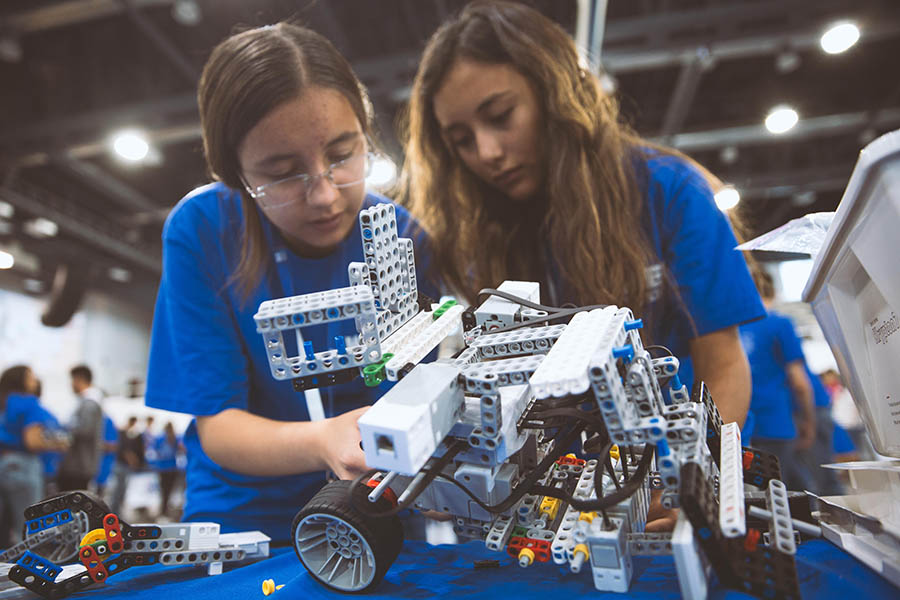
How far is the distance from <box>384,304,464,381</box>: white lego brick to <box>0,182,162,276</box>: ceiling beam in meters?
6.27

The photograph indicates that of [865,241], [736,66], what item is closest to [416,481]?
[865,241]

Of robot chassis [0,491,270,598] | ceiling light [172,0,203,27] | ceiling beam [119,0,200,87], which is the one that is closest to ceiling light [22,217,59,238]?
ceiling beam [119,0,200,87]

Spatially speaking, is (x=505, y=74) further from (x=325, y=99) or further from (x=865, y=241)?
(x=865, y=241)

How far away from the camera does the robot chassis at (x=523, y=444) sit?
0.75m

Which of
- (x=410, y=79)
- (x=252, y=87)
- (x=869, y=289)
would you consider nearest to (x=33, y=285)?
(x=410, y=79)

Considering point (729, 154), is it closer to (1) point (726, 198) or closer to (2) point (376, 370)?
(1) point (726, 198)

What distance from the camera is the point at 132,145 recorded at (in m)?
4.89

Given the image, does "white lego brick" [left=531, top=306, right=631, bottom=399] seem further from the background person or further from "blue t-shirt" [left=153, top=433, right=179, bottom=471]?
"blue t-shirt" [left=153, top=433, right=179, bottom=471]

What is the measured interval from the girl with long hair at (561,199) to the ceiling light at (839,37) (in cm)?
332

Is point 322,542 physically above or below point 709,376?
below

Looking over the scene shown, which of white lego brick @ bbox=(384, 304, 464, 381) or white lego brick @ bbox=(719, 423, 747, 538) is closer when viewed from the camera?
white lego brick @ bbox=(719, 423, 747, 538)

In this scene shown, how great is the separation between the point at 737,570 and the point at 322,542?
2.03ft

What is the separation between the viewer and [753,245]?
106 centimetres

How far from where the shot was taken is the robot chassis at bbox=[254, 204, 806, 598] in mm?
754
